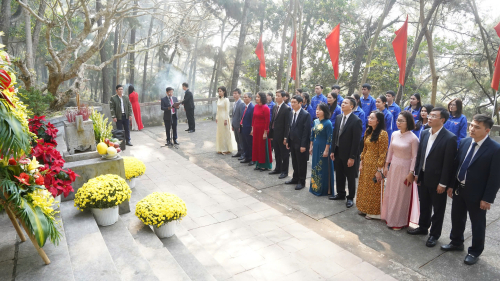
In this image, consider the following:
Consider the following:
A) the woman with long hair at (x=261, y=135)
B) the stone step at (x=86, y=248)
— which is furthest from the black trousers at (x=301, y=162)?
the stone step at (x=86, y=248)

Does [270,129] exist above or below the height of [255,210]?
above

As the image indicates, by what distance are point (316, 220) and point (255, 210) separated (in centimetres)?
95

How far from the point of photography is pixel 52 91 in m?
8.69

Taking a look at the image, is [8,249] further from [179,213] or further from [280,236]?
[280,236]

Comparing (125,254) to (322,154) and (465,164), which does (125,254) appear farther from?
(465,164)

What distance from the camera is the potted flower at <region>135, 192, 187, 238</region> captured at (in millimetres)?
3479

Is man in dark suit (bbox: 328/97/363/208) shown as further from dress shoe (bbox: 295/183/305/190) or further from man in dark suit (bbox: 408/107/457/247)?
man in dark suit (bbox: 408/107/457/247)

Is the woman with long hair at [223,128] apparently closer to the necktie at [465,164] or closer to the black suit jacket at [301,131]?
the black suit jacket at [301,131]

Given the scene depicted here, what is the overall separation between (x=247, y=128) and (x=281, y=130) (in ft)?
4.75

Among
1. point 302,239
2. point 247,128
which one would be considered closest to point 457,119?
point 302,239

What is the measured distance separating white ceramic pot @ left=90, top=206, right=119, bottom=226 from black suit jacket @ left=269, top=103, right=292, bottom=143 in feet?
12.3

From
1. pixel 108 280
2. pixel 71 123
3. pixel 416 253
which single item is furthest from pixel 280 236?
pixel 71 123

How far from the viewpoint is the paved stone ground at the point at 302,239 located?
339 centimetres

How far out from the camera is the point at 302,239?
13.2ft
